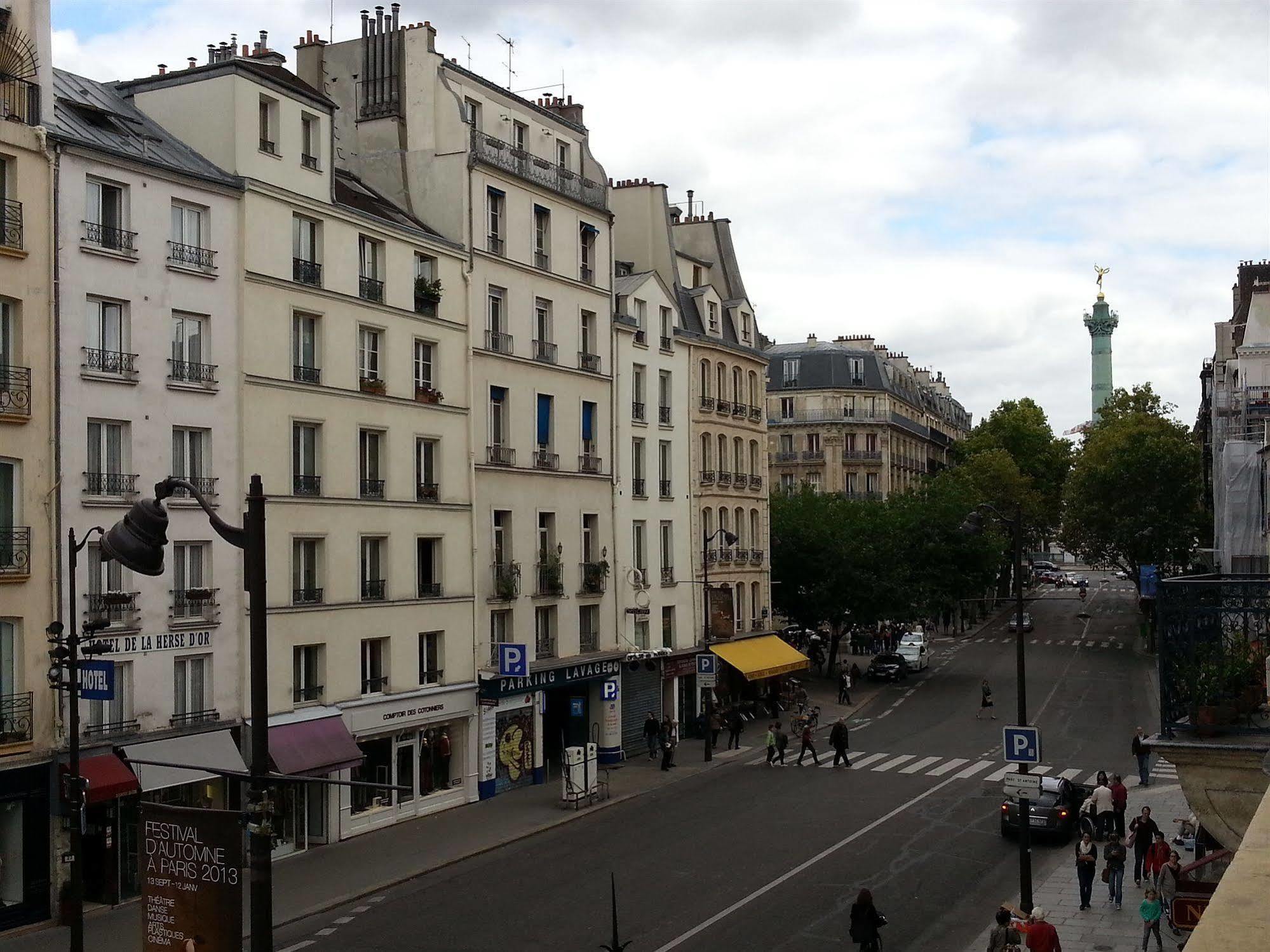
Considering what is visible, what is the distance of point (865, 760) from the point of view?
4125 cm

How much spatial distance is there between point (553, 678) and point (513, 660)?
288 cm

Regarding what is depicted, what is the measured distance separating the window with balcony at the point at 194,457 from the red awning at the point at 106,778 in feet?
19.0

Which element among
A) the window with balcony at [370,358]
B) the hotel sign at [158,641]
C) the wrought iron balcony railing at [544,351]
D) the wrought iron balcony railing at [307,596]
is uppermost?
the wrought iron balcony railing at [544,351]

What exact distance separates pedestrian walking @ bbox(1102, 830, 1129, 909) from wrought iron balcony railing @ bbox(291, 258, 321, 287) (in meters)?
21.6

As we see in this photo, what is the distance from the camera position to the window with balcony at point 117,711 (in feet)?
84.1

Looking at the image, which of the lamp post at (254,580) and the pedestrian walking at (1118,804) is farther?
the pedestrian walking at (1118,804)

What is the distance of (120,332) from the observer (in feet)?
88.7

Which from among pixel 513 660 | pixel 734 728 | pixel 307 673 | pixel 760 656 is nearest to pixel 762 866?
pixel 513 660

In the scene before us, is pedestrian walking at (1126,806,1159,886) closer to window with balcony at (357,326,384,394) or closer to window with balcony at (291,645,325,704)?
window with balcony at (291,645,325,704)

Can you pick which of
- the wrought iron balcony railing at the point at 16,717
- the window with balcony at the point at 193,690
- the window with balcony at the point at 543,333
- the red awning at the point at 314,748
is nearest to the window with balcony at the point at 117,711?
the window with balcony at the point at 193,690

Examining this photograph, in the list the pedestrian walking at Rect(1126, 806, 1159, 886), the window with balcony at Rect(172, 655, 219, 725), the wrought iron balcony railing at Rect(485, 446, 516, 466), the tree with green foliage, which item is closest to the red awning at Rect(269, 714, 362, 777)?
the window with balcony at Rect(172, 655, 219, 725)

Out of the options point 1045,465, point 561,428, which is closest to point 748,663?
point 561,428

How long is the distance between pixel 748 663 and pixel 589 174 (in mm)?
18999

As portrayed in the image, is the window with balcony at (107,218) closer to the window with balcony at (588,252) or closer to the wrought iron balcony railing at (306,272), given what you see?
the wrought iron balcony railing at (306,272)
